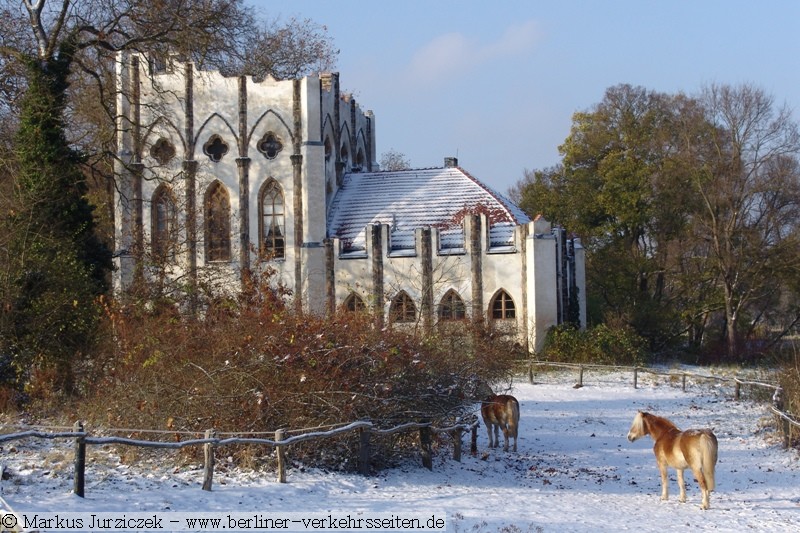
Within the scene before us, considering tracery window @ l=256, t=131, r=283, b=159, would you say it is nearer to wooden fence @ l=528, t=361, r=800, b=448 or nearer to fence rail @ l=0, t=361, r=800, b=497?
wooden fence @ l=528, t=361, r=800, b=448

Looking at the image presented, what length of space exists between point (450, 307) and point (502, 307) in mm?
1830

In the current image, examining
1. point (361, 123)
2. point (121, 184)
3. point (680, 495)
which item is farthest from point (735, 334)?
point (680, 495)

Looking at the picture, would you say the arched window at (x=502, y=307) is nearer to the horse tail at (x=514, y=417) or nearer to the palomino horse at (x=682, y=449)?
the horse tail at (x=514, y=417)

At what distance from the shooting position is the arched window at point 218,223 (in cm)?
3366

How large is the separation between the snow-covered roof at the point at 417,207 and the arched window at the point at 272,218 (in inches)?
67.2

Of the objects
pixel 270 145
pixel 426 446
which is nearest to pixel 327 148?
pixel 270 145

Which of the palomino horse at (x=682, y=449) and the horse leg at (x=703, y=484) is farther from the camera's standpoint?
the horse leg at (x=703, y=484)

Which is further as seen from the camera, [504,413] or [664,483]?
[504,413]

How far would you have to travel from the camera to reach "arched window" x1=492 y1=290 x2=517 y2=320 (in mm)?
31922

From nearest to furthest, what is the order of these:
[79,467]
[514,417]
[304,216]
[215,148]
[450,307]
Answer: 1. [79,467]
2. [514,417]
3. [450,307]
4. [304,216]
5. [215,148]

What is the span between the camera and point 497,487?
1423 cm

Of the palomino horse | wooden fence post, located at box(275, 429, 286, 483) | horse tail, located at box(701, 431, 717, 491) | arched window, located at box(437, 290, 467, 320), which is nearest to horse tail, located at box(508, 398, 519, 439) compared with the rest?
the palomino horse

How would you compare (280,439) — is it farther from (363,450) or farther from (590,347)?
(590,347)

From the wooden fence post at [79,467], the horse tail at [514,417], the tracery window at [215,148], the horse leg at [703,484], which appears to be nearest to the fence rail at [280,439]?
the wooden fence post at [79,467]
